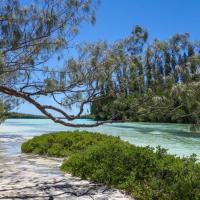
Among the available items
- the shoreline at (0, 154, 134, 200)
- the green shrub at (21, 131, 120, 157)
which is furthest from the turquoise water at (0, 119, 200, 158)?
the shoreline at (0, 154, 134, 200)

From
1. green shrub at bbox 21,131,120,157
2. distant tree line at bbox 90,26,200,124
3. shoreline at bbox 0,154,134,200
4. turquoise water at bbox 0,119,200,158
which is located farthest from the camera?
turquoise water at bbox 0,119,200,158

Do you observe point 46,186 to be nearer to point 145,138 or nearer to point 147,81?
point 147,81

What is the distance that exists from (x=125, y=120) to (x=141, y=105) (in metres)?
0.37

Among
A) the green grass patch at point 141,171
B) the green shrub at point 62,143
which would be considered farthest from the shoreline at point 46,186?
the green shrub at point 62,143

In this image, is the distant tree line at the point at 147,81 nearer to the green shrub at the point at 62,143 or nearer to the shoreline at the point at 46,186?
the shoreline at the point at 46,186

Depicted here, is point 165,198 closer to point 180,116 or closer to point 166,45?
point 180,116

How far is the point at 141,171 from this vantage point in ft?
22.5

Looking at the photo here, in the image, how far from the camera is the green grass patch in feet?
19.1

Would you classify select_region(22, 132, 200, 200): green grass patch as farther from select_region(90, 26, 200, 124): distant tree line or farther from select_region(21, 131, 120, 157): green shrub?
select_region(21, 131, 120, 157): green shrub

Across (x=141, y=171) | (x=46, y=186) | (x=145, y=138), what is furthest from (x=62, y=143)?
(x=145, y=138)

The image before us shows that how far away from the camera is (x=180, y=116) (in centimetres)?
603

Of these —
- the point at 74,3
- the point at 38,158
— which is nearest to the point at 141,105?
the point at 74,3

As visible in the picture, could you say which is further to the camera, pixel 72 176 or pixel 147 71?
pixel 72 176

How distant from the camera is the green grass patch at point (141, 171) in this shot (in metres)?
5.82
